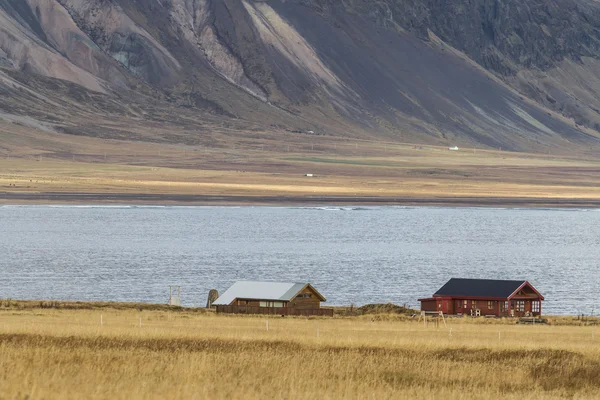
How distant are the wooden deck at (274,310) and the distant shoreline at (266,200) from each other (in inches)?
4077

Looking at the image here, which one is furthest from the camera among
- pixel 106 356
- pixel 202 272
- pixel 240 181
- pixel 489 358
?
pixel 240 181

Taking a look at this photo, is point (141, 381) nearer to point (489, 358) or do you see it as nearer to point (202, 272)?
point (489, 358)

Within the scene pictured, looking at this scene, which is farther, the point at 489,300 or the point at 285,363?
the point at 489,300

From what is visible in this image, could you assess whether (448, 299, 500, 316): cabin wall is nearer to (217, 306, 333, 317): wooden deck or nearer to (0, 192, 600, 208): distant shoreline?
(217, 306, 333, 317): wooden deck

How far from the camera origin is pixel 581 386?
25125 millimetres

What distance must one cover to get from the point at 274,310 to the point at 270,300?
0.48 metres

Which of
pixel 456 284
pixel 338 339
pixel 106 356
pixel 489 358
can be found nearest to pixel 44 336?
pixel 106 356

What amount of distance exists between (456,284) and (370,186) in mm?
140278

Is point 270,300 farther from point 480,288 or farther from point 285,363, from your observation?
point 285,363

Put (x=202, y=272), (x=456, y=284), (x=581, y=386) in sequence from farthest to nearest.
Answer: (x=202, y=272) < (x=456, y=284) < (x=581, y=386)

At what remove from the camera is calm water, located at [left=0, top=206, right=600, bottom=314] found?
68125mm

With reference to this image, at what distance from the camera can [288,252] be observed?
9612cm

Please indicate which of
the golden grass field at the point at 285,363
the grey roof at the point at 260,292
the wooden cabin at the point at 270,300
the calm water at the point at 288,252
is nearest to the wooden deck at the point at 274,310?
the wooden cabin at the point at 270,300

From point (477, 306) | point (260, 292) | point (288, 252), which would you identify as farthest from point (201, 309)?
point (288, 252)
